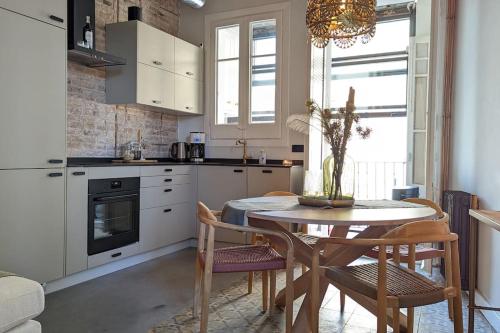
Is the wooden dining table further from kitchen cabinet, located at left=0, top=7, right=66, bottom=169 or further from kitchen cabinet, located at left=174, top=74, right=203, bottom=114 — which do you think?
kitchen cabinet, located at left=174, top=74, right=203, bottom=114

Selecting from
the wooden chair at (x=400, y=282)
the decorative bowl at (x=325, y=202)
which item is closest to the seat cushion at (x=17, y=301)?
the wooden chair at (x=400, y=282)

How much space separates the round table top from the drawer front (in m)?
1.99

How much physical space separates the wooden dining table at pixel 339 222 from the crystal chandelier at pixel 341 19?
1.22 m

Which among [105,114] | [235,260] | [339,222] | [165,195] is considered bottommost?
[235,260]

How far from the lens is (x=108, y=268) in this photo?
3.64 metres

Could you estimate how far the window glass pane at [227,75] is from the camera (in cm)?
506

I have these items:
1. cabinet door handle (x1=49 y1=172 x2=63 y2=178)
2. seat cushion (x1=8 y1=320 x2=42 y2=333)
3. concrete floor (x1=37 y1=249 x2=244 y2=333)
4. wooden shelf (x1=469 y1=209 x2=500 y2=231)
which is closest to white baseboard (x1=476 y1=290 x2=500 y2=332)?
wooden shelf (x1=469 y1=209 x2=500 y2=231)

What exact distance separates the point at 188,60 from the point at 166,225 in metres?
2.06

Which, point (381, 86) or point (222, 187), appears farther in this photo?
point (381, 86)

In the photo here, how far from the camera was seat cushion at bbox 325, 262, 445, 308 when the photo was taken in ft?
5.54

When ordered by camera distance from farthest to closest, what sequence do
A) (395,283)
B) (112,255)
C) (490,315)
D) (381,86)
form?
(381,86)
(112,255)
(490,315)
(395,283)

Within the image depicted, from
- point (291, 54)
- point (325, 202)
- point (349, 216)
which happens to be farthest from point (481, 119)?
point (291, 54)

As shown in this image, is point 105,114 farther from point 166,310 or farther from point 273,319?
point 273,319

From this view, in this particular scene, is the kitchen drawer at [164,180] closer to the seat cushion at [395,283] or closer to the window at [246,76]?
the window at [246,76]
